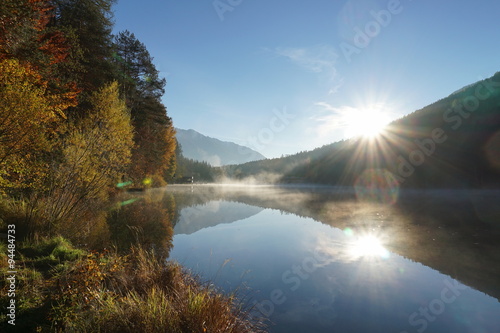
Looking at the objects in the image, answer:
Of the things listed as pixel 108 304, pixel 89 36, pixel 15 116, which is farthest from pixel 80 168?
pixel 89 36

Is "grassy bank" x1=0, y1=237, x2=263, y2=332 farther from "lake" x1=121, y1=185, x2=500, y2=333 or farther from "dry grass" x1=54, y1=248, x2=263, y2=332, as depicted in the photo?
"lake" x1=121, y1=185, x2=500, y2=333

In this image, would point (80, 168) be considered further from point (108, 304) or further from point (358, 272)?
point (358, 272)

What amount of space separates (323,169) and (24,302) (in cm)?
9275

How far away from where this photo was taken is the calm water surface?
527 centimetres

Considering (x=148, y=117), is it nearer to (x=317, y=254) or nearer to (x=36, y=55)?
(x=36, y=55)

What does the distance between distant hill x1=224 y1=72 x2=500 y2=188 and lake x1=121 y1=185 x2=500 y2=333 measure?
46.2m

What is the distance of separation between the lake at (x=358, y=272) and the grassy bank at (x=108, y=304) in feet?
4.95

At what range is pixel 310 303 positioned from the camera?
5.93 meters

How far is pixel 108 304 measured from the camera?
13.5 ft

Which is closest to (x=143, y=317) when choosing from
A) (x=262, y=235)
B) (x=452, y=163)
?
(x=262, y=235)

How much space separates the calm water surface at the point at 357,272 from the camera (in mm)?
5270

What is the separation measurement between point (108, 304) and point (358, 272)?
671 cm

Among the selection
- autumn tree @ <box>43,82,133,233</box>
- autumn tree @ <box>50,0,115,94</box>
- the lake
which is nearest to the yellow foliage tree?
autumn tree @ <box>43,82,133,233</box>

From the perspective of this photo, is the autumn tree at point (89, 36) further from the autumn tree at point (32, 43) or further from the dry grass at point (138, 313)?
the dry grass at point (138, 313)
